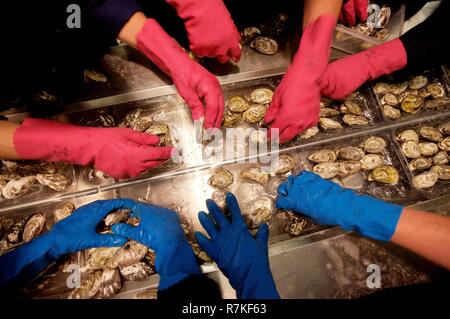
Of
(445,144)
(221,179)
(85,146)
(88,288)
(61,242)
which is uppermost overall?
(85,146)

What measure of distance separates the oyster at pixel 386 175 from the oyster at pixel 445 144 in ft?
1.10

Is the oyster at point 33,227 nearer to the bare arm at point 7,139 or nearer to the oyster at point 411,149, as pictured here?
the bare arm at point 7,139

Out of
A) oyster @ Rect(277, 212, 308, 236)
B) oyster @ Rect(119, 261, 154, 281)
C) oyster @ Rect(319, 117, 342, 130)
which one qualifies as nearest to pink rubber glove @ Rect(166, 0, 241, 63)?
oyster @ Rect(319, 117, 342, 130)

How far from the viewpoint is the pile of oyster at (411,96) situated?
5.82ft

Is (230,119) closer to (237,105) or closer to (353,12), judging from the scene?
(237,105)

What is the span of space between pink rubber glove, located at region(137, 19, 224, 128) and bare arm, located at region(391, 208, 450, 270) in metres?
1.05

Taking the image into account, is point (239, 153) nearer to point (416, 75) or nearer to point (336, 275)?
point (336, 275)

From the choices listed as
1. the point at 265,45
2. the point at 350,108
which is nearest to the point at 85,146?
the point at 265,45

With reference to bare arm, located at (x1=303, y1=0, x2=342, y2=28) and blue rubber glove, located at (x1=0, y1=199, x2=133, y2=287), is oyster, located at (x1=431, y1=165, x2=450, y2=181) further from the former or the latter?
blue rubber glove, located at (x1=0, y1=199, x2=133, y2=287)

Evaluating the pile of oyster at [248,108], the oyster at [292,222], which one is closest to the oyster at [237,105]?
the pile of oyster at [248,108]

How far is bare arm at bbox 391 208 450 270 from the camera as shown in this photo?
126 cm

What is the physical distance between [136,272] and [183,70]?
107cm

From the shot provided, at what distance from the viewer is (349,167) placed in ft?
5.52
